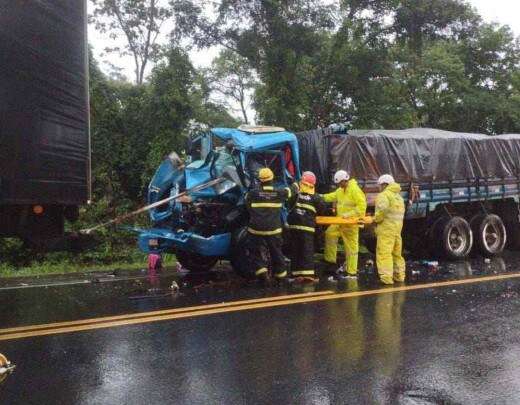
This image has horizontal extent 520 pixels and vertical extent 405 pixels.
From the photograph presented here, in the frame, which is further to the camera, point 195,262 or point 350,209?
point 195,262

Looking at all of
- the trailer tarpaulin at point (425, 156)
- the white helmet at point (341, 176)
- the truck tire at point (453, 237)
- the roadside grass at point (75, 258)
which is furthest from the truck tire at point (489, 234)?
the roadside grass at point (75, 258)

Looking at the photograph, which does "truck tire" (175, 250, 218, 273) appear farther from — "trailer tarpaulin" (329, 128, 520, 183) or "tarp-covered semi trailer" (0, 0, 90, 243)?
"tarp-covered semi trailer" (0, 0, 90, 243)

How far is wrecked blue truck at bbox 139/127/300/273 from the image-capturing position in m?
8.73

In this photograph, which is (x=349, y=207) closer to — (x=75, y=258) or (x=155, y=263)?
(x=155, y=263)

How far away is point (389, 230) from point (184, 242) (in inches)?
126

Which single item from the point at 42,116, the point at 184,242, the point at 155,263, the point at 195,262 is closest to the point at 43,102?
the point at 42,116

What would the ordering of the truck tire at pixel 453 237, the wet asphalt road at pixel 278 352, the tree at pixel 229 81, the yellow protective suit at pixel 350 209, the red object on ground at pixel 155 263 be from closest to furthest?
the wet asphalt road at pixel 278 352 → the yellow protective suit at pixel 350 209 → the red object on ground at pixel 155 263 → the truck tire at pixel 453 237 → the tree at pixel 229 81

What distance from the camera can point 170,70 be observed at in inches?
657

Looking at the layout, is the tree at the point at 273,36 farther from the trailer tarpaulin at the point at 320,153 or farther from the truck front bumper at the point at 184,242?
the truck front bumper at the point at 184,242

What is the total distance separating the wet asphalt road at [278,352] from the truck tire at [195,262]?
2343 millimetres

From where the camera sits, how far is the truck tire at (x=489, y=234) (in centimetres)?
1159

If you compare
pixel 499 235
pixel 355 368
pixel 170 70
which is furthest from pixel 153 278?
pixel 170 70

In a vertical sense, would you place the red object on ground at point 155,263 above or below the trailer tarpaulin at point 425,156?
below

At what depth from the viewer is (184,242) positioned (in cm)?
855
